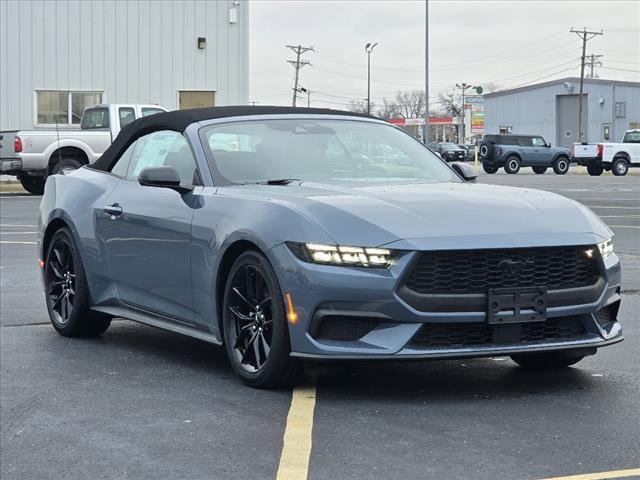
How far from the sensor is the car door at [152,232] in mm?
7035

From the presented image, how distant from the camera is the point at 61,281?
8.55 meters

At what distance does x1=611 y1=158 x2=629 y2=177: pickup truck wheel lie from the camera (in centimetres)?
5191

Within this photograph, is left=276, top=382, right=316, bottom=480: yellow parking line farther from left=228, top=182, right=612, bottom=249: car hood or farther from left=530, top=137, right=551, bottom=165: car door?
left=530, top=137, right=551, bottom=165: car door

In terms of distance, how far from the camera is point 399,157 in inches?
298

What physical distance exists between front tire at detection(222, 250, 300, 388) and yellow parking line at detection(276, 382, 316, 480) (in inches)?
5.8

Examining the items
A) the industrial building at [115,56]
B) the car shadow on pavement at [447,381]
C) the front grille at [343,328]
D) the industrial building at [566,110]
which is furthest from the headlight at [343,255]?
the industrial building at [566,110]

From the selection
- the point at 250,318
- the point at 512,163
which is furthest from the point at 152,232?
the point at 512,163

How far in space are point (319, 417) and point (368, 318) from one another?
0.52 m

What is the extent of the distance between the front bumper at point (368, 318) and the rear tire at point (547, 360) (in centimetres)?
61

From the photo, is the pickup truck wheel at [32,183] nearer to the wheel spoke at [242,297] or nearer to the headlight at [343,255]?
the wheel spoke at [242,297]

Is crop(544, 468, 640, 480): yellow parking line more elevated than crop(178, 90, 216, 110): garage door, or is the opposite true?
crop(178, 90, 216, 110): garage door

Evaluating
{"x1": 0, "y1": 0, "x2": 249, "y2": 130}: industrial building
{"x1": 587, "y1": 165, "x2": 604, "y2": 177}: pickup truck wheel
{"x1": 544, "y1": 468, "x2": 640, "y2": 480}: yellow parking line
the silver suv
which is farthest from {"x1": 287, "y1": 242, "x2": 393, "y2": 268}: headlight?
the silver suv

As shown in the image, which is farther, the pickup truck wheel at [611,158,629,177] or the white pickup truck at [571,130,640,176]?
the pickup truck wheel at [611,158,629,177]

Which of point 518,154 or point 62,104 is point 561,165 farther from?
point 62,104
